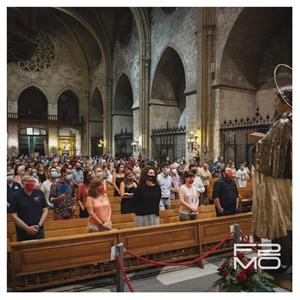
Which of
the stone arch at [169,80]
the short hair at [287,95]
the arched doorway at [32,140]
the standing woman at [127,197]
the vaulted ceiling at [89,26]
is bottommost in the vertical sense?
the standing woman at [127,197]

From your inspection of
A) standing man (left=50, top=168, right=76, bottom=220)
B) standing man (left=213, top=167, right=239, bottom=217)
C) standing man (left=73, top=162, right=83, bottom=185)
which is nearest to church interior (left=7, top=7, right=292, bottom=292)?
standing man (left=213, top=167, right=239, bottom=217)

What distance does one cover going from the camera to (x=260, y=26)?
17500mm

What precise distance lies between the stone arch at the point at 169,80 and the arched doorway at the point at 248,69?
623cm

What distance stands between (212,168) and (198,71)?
6.59m

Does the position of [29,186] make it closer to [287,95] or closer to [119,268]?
[119,268]

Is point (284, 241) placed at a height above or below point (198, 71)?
below

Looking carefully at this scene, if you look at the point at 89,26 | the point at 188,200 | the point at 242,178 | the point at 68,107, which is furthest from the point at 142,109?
the point at 188,200

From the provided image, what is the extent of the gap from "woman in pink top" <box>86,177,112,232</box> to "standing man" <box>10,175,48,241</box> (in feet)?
2.49

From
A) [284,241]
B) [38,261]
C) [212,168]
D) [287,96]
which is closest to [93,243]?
[38,261]

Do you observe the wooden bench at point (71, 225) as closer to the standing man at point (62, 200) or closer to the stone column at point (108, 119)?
the standing man at point (62, 200)

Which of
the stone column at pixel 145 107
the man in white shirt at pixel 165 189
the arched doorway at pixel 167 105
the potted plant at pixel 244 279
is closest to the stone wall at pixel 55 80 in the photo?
the stone column at pixel 145 107

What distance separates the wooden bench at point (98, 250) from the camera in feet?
14.0

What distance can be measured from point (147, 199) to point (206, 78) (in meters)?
14.3

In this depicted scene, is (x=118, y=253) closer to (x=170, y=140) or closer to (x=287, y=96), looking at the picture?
(x=287, y=96)
